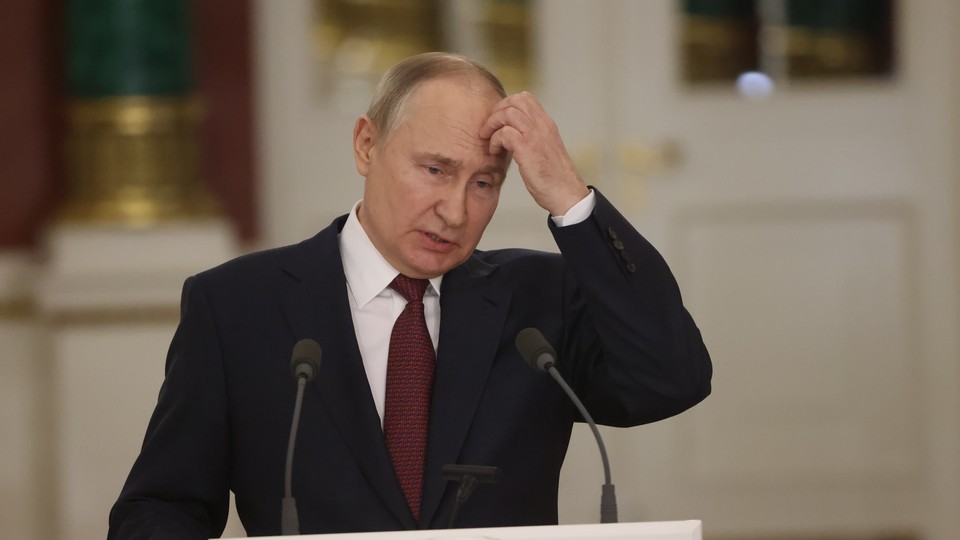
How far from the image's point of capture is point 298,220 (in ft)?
14.7

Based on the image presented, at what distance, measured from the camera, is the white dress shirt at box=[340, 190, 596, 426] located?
204 cm

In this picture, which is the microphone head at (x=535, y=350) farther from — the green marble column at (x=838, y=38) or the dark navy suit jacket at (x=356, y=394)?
the green marble column at (x=838, y=38)

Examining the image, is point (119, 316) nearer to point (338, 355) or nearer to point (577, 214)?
point (338, 355)

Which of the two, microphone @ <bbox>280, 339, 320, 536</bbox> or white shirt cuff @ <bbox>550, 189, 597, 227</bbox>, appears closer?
microphone @ <bbox>280, 339, 320, 536</bbox>

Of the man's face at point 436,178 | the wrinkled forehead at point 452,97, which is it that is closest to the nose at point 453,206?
the man's face at point 436,178

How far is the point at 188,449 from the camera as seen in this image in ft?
6.32

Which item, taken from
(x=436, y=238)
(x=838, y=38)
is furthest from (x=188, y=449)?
(x=838, y=38)

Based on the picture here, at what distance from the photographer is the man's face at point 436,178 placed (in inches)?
77.5

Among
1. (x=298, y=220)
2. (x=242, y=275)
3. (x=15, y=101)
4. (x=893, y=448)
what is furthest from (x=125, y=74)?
(x=893, y=448)

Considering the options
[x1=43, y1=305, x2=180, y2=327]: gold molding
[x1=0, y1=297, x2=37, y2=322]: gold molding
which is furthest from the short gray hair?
[x1=0, y1=297, x2=37, y2=322]: gold molding

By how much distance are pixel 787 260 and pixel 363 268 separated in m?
2.76

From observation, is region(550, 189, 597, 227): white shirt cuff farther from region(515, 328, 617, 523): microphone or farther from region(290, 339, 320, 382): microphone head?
region(290, 339, 320, 382): microphone head

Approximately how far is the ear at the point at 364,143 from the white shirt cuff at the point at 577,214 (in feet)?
1.08

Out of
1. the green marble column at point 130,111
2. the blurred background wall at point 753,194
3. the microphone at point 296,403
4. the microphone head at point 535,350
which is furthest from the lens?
the blurred background wall at point 753,194
